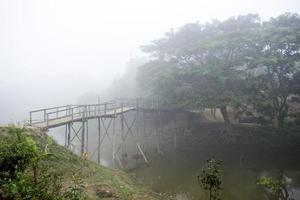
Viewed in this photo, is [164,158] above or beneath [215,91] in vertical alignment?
beneath

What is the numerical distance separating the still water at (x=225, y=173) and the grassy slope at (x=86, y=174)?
3.28 metres

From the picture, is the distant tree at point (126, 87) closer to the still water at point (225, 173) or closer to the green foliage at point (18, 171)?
the still water at point (225, 173)

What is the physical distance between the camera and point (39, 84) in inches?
3612

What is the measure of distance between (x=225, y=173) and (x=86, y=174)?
10.5 metres

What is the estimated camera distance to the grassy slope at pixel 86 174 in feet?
37.9

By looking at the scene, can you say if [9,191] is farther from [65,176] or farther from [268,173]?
[268,173]

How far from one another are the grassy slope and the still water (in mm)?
3281

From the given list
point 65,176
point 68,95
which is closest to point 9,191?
point 65,176

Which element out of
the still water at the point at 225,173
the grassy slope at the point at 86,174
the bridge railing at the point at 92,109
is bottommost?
the still water at the point at 225,173

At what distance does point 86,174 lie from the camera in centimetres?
1305

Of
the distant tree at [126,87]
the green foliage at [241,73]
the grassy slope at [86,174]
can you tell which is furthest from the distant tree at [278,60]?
the distant tree at [126,87]

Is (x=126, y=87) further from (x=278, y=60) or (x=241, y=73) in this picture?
(x=278, y=60)

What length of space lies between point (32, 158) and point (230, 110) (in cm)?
2732

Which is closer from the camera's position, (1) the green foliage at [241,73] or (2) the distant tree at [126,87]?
(1) the green foliage at [241,73]
